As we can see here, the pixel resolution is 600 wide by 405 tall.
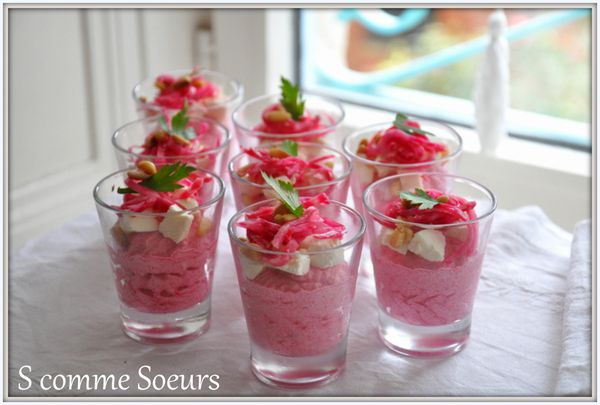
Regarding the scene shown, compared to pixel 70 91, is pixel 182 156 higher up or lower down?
higher up

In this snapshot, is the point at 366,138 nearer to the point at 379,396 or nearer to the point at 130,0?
the point at 379,396

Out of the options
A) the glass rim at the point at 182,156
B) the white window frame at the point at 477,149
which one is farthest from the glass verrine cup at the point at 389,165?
the white window frame at the point at 477,149

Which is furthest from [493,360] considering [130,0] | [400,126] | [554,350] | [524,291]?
[130,0]

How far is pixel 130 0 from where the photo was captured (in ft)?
6.68

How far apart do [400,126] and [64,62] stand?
1470 mm

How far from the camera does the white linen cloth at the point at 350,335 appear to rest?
1159 millimetres

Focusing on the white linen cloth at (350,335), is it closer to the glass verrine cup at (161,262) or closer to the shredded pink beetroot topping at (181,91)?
the glass verrine cup at (161,262)

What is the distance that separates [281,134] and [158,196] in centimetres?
35

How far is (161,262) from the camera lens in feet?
3.94

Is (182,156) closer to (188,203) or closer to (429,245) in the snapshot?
(188,203)

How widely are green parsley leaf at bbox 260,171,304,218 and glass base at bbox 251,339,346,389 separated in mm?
189

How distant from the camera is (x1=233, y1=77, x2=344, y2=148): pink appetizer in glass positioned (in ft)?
4.89

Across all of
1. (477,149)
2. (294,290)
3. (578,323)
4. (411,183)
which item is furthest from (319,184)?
(477,149)

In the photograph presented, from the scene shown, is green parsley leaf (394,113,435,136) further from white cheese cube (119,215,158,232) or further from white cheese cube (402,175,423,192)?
white cheese cube (119,215,158,232)
